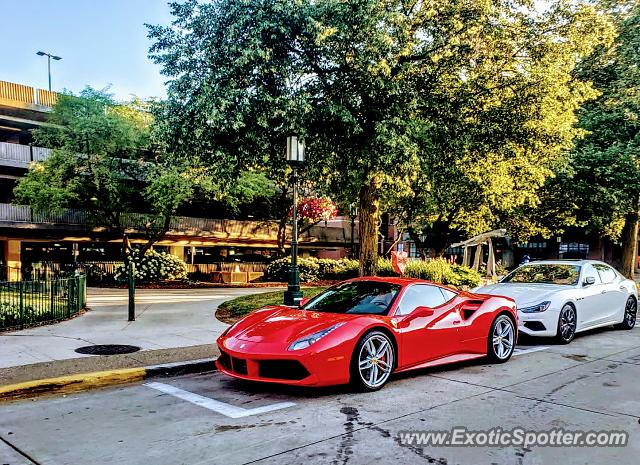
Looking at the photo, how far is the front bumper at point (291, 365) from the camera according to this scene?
19.8ft

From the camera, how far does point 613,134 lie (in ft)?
73.0

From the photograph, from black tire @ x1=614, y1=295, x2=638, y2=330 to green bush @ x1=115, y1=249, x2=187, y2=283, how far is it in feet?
65.1

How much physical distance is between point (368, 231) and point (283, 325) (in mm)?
9457

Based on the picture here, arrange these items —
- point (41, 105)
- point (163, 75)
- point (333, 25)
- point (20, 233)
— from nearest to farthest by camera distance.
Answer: point (333, 25), point (163, 75), point (20, 233), point (41, 105)

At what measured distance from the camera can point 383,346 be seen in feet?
21.9

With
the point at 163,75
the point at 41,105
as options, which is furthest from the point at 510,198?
the point at 41,105

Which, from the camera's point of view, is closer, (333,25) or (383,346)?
(383,346)

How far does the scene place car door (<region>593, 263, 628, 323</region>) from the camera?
441 inches

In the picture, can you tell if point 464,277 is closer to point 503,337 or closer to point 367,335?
point 503,337

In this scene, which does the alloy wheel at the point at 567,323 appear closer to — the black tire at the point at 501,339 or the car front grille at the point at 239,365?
the black tire at the point at 501,339

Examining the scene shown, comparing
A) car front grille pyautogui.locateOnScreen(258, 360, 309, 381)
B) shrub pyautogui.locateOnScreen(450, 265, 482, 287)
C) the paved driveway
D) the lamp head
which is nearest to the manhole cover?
the paved driveway

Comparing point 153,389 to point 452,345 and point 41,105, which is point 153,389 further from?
point 41,105

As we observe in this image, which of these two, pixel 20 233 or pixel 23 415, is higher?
pixel 20 233

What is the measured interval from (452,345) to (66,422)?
4.92m
